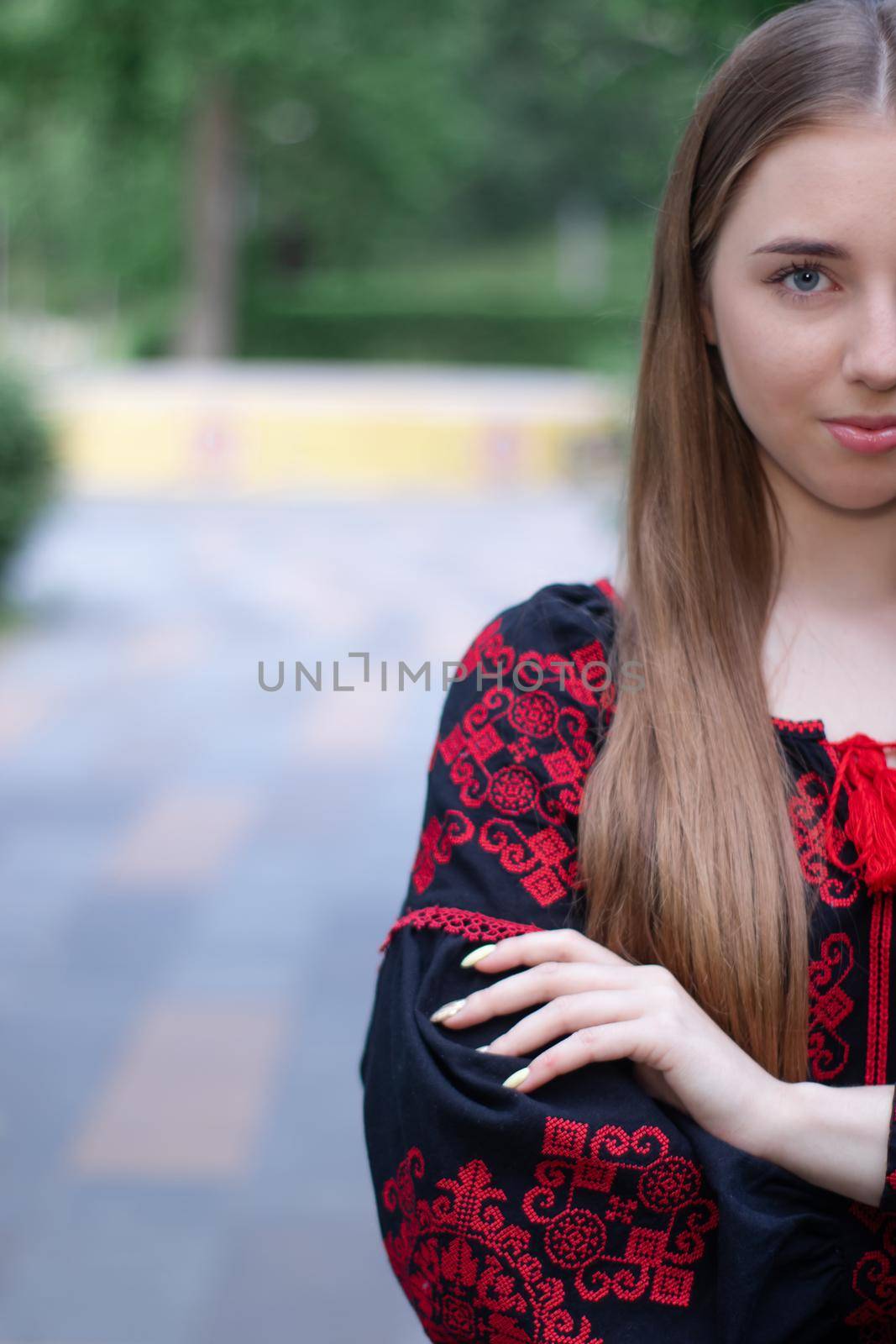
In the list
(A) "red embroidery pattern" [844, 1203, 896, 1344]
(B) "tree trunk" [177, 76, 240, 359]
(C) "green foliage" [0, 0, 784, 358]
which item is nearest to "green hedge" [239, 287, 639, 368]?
(C) "green foliage" [0, 0, 784, 358]

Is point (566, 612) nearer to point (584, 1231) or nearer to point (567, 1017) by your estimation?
point (567, 1017)

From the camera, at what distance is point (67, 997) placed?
12.1ft

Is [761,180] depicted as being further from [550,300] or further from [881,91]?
[550,300]

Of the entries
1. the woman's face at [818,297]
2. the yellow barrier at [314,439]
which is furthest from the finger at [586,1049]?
the yellow barrier at [314,439]

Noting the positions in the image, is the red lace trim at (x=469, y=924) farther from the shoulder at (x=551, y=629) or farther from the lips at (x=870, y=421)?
the lips at (x=870, y=421)

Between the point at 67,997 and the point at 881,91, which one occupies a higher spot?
the point at 881,91

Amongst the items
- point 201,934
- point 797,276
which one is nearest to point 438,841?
point 797,276

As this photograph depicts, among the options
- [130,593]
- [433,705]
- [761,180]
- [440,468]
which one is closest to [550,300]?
[440,468]

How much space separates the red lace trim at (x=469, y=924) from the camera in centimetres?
117

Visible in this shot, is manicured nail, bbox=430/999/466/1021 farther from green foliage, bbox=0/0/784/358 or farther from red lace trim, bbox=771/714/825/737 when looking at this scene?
green foliage, bbox=0/0/784/358

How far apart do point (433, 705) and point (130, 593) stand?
8.78 feet

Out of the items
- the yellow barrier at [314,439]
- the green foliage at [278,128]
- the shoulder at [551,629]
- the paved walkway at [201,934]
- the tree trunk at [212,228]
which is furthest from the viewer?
the tree trunk at [212,228]

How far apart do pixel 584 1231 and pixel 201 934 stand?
10.1 feet

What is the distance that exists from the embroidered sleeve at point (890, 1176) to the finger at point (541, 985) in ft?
0.70
